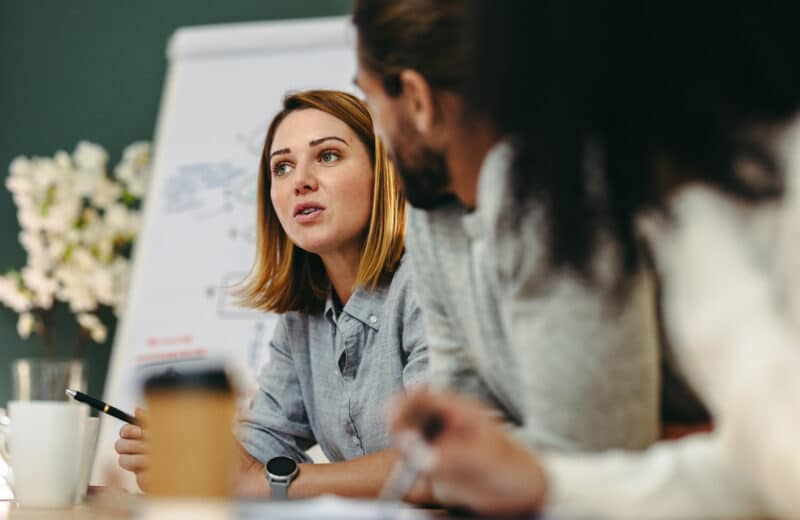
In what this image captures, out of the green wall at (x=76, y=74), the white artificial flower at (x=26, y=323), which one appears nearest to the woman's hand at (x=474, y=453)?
the white artificial flower at (x=26, y=323)

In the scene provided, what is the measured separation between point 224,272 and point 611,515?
7.34 feet

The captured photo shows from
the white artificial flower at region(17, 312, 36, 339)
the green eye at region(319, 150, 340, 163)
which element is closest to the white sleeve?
the green eye at region(319, 150, 340, 163)

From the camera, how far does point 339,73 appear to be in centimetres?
284

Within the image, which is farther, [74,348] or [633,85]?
[74,348]

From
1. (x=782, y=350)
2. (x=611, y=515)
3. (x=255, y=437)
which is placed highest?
(x=782, y=350)

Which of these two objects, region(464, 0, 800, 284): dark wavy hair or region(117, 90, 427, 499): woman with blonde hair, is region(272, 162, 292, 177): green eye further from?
region(464, 0, 800, 284): dark wavy hair

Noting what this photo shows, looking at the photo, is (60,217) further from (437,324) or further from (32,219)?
(437,324)

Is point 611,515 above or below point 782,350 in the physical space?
below

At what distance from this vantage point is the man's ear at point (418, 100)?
1.02 m

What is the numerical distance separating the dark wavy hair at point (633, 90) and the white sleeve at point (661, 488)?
16 cm

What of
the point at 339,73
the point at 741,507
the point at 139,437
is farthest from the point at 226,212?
the point at 741,507

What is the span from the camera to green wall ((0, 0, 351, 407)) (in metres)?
3.19

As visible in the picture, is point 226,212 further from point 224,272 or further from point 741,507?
point 741,507

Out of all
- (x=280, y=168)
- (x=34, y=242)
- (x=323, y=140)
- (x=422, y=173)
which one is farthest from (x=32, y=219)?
(x=422, y=173)
